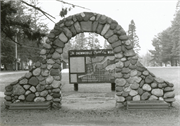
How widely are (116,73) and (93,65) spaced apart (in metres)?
5.04

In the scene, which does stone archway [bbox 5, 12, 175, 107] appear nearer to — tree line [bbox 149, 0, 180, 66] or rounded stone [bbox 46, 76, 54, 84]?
rounded stone [bbox 46, 76, 54, 84]

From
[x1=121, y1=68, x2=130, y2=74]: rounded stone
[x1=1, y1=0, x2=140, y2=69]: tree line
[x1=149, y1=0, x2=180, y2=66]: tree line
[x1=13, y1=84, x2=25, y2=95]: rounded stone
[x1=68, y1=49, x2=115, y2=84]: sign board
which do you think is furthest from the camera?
[x1=149, y1=0, x2=180, y2=66]: tree line

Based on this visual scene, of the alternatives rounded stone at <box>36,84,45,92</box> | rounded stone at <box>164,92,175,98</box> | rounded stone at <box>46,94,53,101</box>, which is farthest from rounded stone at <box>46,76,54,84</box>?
rounded stone at <box>164,92,175,98</box>

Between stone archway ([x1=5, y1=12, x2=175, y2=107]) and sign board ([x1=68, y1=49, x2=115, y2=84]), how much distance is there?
481 centimetres

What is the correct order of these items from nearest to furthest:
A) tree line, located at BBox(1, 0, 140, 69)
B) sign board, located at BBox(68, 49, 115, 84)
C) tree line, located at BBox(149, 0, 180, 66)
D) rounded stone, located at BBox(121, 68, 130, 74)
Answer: tree line, located at BBox(1, 0, 140, 69) < rounded stone, located at BBox(121, 68, 130, 74) < sign board, located at BBox(68, 49, 115, 84) < tree line, located at BBox(149, 0, 180, 66)

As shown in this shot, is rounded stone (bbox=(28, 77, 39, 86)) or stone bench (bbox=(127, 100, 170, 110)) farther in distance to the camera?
rounded stone (bbox=(28, 77, 39, 86))

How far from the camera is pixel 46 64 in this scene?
8.71m

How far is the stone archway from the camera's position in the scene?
8.38 metres

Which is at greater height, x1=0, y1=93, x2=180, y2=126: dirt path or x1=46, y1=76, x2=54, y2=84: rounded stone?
x1=46, y1=76, x2=54, y2=84: rounded stone

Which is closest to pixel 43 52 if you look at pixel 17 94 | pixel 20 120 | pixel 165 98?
pixel 17 94

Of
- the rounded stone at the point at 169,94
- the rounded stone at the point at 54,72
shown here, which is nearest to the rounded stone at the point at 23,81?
the rounded stone at the point at 54,72

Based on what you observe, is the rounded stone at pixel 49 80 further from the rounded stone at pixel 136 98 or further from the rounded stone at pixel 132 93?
the rounded stone at pixel 136 98

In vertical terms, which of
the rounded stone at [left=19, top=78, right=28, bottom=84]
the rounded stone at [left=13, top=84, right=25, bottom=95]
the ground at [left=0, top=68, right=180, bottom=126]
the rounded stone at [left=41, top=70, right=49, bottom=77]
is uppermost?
the rounded stone at [left=41, top=70, right=49, bottom=77]

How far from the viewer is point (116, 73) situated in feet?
28.2
